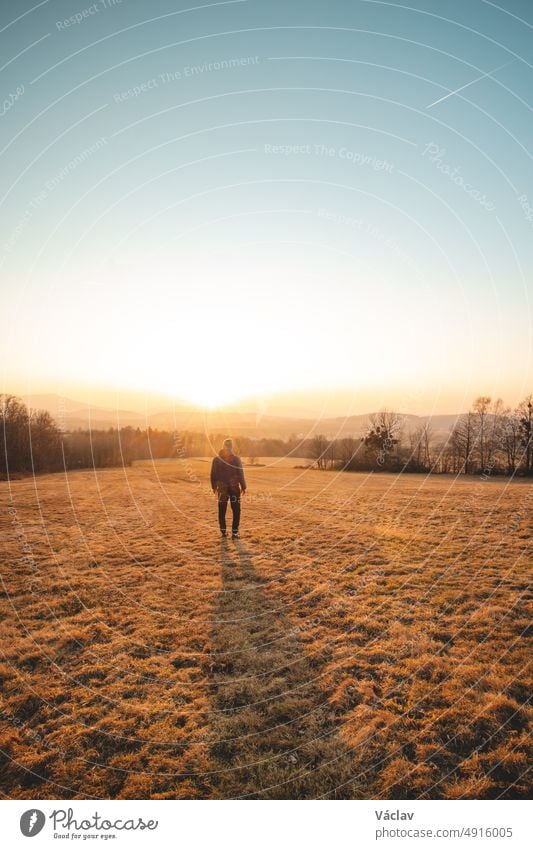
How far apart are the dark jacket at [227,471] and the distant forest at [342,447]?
28448mm

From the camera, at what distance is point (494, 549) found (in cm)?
1217

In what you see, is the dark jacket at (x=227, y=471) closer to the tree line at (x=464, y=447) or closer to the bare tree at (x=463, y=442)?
the tree line at (x=464, y=447)

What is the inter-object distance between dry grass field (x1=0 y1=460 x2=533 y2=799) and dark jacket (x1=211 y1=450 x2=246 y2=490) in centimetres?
222

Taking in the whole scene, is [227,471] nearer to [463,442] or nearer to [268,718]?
[268,718]

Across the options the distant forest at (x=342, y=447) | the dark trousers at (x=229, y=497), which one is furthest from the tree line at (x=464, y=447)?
the dark trousers at (x=229, y=497)

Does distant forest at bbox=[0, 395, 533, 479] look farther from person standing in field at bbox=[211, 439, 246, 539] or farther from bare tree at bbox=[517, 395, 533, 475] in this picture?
person standing in field at bbox=[211, 439, 246, 539]

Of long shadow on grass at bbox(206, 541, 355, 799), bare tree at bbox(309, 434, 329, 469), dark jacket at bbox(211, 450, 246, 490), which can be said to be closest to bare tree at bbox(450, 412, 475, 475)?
bare tree at bbox(309, 434, 329, 469)

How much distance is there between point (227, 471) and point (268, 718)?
813 cm

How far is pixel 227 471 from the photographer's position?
12.9m

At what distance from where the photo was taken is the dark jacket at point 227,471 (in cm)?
1280

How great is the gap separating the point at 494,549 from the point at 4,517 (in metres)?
19.5

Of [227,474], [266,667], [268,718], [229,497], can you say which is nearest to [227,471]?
[227,474]
